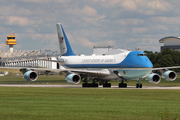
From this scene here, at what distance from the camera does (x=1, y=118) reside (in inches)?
702

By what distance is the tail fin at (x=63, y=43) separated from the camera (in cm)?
5797

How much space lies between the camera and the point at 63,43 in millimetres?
58750

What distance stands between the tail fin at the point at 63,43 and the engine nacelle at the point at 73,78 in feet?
35.1

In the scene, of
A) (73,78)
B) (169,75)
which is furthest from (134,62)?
(73,78)

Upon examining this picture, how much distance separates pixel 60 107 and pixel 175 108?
704 centimetres

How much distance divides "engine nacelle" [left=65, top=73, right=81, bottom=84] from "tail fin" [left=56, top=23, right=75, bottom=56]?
10.7 meters

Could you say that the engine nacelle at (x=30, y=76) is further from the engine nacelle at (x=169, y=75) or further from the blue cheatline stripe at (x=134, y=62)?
the engine nacelle at (x=169, y=75)

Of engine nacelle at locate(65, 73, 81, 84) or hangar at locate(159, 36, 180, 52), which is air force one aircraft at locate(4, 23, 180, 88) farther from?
hangar at locate(159, 36, 180, 52)

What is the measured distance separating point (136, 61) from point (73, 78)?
852 centimetres

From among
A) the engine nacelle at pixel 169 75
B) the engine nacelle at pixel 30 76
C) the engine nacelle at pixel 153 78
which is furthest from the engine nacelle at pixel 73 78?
the engine nacelle at pixel 169 75

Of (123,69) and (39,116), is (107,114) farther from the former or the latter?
(123,69)

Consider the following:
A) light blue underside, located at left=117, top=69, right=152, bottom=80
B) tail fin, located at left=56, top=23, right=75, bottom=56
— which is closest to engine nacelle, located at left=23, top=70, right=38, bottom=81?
tail fin, located at left=56, top=23, right=75, bottom=56

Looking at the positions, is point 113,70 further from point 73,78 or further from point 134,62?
point 73,78

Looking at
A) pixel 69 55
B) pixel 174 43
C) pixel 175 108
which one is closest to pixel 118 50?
pixel 174 43
